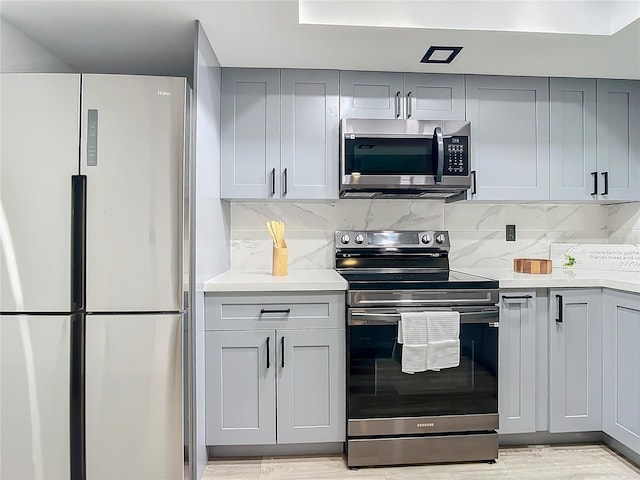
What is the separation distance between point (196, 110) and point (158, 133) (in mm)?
234

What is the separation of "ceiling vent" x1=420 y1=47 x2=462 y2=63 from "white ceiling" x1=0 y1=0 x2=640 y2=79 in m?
0.04

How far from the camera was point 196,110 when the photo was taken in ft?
6.17

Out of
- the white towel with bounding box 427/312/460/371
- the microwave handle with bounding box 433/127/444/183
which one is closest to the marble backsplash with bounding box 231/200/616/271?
the microwave handle with bounding box 433/127/444/183

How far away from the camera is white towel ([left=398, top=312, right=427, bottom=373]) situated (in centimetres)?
201

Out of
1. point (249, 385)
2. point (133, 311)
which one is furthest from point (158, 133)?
point (249, 385)

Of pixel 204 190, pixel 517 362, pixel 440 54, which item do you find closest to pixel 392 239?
pixel 517 362

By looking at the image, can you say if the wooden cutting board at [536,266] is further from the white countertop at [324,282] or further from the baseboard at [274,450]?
the baseboard at [274,450]

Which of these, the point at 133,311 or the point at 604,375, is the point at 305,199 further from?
the point at 604,375

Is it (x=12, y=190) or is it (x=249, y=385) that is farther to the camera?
(x=249, y=385)

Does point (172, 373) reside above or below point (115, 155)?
below

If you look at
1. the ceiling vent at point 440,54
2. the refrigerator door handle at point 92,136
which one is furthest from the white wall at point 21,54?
the ceiling vent at point 440,54

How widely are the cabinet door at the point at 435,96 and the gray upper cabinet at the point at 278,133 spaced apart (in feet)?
1.53

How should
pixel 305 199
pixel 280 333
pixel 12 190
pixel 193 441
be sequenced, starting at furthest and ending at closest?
pixel 305 199 < pixel 280 333 < pixel 193 441 < pixel 12 190

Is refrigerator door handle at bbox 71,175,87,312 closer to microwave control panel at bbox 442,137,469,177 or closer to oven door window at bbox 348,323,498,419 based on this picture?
oven door window at bbox 348,323,498,419
